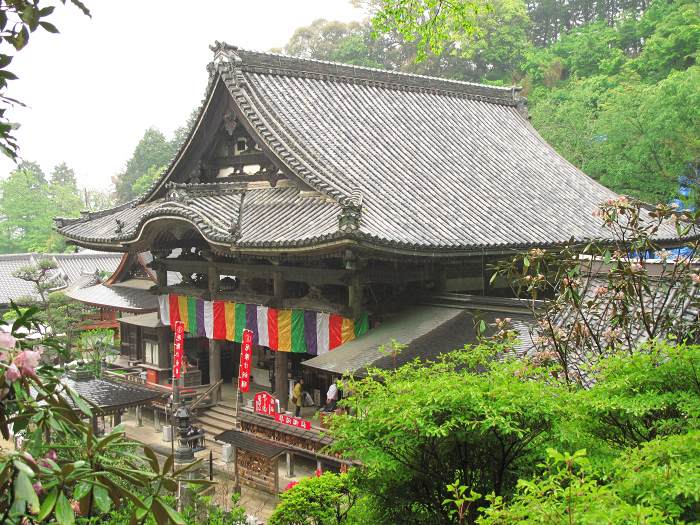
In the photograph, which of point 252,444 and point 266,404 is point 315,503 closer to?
point 252,444

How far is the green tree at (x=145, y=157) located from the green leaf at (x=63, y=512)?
70.1m

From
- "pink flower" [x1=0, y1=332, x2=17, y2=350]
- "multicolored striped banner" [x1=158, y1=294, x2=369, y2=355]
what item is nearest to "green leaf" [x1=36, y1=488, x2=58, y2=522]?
"pink flower" [x1=0, y1=332, x2=17, y2=350]

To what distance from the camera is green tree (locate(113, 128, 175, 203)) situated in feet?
233

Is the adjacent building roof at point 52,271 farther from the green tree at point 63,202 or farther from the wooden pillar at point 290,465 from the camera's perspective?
the wooden pillar at point 290,465

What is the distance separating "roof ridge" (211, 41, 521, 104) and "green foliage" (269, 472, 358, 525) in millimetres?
12301

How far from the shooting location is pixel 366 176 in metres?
16.3

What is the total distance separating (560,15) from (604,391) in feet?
175

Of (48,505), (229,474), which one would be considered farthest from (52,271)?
(48,505)

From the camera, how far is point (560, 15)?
53156 millimetres

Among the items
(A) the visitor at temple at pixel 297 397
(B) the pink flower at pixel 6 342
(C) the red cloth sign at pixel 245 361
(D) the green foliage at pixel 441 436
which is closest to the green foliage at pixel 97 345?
(C) the red cloth sign at pixel 245 361

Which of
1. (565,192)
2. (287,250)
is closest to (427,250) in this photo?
(287,250)

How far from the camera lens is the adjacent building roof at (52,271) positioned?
39.4m

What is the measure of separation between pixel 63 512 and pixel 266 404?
12.5 meters

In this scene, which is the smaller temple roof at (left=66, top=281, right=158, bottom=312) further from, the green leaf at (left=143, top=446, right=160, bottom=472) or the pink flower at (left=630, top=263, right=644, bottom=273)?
the green leaf at (left=143, top=446, right=160, bottom=472)
